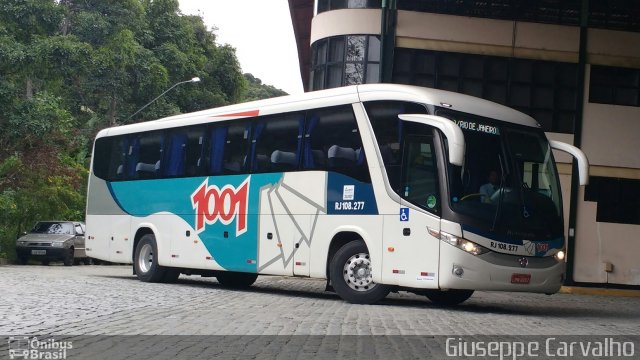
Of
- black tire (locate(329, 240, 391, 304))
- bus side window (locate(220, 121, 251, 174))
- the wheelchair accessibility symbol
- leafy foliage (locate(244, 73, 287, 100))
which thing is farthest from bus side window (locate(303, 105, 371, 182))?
leafy foliage (locate(244, 73, 287, 100))

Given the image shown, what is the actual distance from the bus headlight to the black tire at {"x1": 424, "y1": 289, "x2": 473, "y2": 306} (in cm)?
242

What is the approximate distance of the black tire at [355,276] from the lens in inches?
604

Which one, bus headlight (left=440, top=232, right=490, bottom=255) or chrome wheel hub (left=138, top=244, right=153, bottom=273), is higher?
bus headlight (left=440, top=232, right=490, bottom=255)

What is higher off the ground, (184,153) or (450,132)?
(450,132)

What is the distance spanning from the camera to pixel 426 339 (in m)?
9.99

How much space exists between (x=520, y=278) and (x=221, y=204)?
6563mm

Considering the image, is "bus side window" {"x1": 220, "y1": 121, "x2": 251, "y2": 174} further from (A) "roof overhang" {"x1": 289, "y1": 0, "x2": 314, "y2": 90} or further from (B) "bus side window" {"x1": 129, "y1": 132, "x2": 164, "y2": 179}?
(A) "roof overhang" {"x1": 289, "y1": 0, "x2": 314, "y2": 90}

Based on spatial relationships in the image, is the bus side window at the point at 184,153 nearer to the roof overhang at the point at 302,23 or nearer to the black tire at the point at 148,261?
the black tire at the point at 148,261

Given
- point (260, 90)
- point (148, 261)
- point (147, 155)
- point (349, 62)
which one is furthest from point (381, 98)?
point (260, 90)

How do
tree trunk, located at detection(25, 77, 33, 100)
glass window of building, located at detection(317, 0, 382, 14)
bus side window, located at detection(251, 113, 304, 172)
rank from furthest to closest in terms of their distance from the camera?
tree trunk, located at detection(25, 77, 33, 100)
glass window of building, located at detection(317, 0, 382, 14)
bus side window, located at detection(251, 113, 304, 172)

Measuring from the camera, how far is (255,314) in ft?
41.7

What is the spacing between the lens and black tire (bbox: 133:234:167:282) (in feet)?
67.6

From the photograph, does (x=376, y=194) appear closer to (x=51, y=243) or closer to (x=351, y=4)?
(x=351, y=4)

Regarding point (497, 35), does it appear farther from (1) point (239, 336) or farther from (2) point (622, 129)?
(1) point (239, 336)
